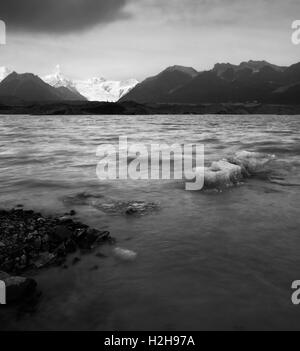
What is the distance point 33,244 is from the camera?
7.26 meters

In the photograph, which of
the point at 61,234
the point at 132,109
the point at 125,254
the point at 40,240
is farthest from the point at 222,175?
the point at 132,109

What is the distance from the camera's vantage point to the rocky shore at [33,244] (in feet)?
18.5

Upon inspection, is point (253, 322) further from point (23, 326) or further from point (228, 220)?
point (228, 220)

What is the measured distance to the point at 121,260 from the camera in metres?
6.85

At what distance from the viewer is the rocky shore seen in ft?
18.5

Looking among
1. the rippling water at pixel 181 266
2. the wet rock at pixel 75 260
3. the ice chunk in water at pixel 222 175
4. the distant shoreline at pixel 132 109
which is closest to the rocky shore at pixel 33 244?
the wet rock at pixel 75 260

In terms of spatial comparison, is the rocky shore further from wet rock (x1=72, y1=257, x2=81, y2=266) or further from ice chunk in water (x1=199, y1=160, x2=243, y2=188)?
ice chunk in water (x1=199, y1=160, x2=243, y2=188)

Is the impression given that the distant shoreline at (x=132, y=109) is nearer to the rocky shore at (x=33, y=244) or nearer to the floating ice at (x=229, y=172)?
the floating ice at (x=229, y=172)

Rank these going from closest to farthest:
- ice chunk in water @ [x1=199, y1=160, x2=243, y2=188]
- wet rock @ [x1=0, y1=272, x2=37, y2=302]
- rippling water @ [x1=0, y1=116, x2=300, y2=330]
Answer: rippling water @ [x1=0, y1=116, x2=300, y2=330] → wet rock @ [x1=0, y1=272, x2=37, y2=302] → ice chunk in water @ [x1=199, y1=160, x2=243, y2=188]

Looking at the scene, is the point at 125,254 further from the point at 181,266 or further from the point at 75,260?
the point at 181,266

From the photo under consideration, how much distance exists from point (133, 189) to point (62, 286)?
6.86 meters

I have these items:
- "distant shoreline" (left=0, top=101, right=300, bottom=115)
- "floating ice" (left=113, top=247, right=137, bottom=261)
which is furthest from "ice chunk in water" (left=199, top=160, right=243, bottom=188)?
"distant shoreline" (left=0, top=101, right=300, bottom=115)
